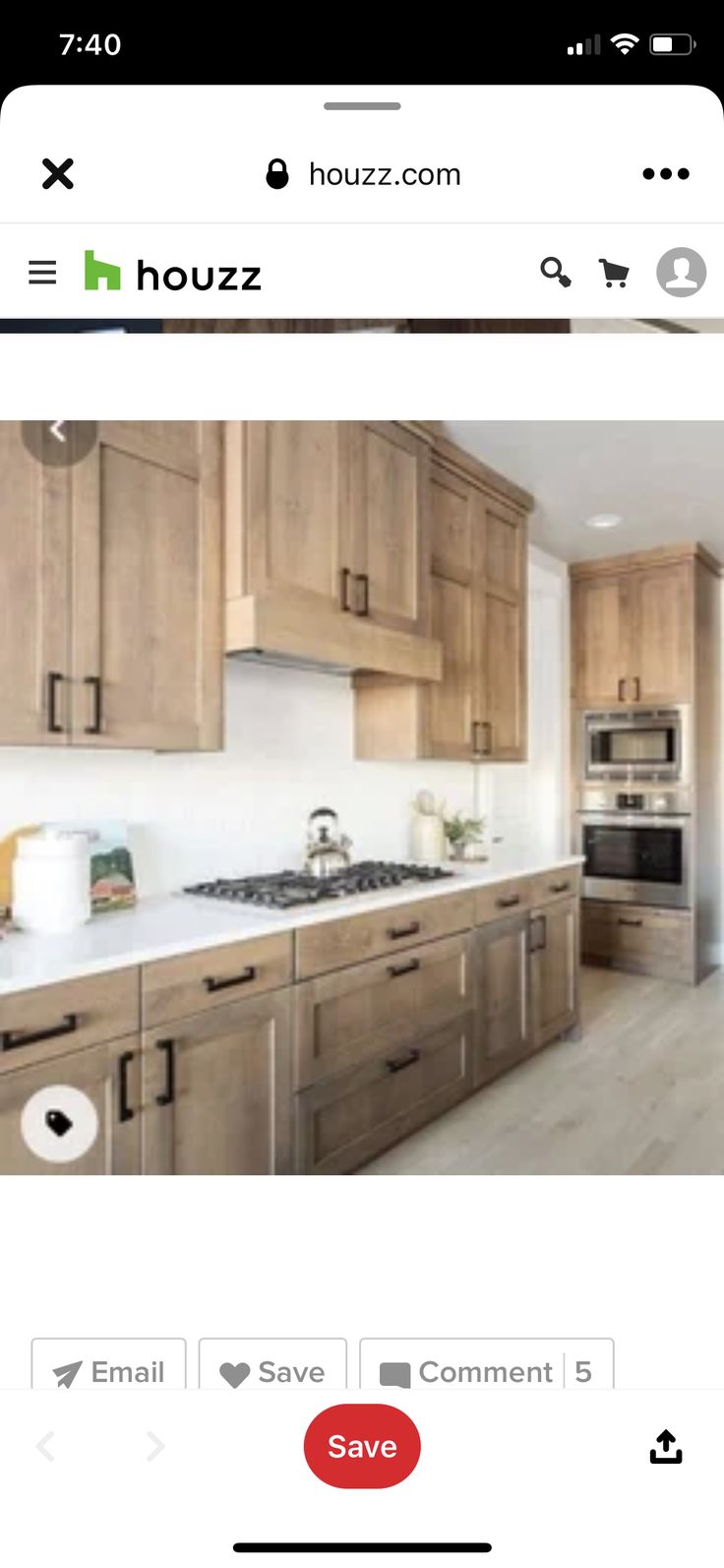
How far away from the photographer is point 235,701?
1816 mm

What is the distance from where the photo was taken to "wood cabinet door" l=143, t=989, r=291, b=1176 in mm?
1078

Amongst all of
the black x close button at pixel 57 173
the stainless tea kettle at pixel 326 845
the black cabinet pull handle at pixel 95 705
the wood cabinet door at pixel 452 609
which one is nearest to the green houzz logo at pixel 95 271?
the black x close button at pixel 57 173

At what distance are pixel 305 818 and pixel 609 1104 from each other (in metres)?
1.06

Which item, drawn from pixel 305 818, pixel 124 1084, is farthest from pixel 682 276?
pixel 305 818

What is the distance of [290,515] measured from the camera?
5.27 feet

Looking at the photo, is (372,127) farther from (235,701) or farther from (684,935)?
(684,935)

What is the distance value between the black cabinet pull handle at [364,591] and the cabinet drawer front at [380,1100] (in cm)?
105

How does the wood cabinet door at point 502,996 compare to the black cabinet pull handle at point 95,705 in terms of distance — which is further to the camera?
the wood cabinet door at point 502,996

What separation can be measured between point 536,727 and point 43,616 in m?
2.66

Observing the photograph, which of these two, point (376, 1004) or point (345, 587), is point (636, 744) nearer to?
point (345, 587)

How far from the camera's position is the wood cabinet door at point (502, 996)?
193cm
